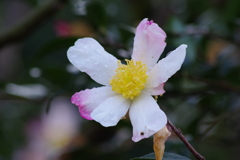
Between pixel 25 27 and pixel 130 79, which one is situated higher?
pixel 130 79

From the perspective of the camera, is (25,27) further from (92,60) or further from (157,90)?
(157,90)

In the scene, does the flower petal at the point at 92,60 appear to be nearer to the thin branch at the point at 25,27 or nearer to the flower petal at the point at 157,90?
the flower petal at the point at 157,90

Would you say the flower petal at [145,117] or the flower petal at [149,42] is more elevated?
the flower petal at [149,42]

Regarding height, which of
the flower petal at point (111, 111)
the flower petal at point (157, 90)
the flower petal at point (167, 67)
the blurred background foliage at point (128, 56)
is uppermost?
the flower petal at point (167, 67)

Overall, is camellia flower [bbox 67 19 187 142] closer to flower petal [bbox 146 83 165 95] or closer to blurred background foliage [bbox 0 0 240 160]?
flower petal [bbox 146 83 165 95]

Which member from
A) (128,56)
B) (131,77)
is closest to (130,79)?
(131,77)

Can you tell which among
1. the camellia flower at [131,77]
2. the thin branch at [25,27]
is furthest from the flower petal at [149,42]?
the thin branch at [25,27]

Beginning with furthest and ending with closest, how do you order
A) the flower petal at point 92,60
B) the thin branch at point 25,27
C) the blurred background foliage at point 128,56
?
the thin branch at point 25,27
the blurred background foliage at point 128,56
the flower petal at point 92,60

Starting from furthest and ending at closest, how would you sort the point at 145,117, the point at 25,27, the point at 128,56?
the point at 25,27, the point at 128,56, the point at 145,117

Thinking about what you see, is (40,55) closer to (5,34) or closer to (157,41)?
(5,34)
